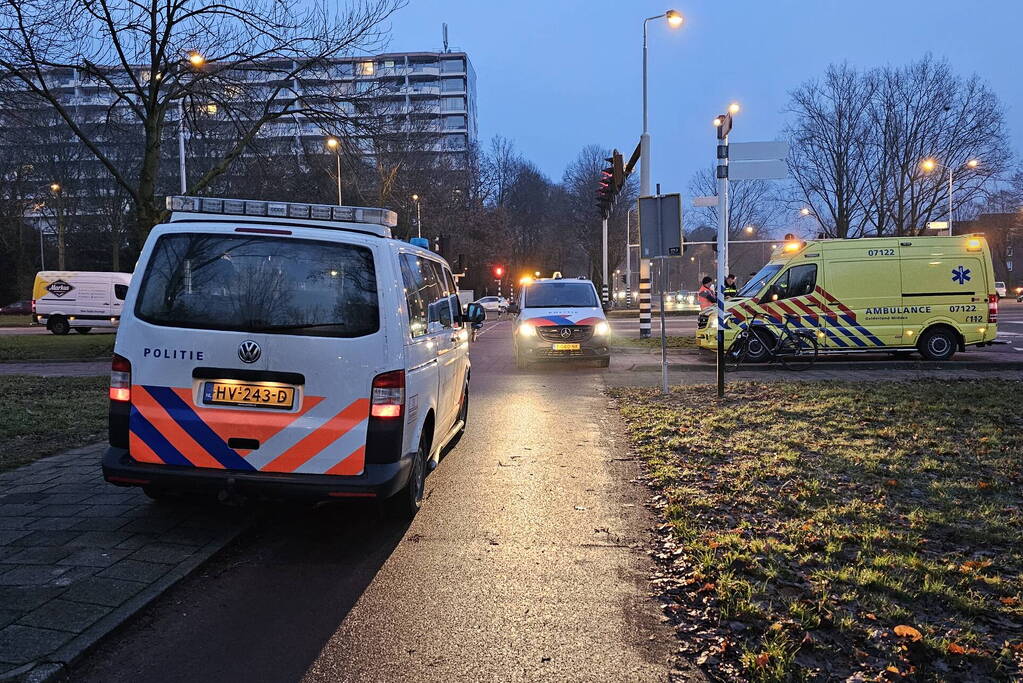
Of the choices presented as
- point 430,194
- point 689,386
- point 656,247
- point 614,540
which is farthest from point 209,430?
point 430,194

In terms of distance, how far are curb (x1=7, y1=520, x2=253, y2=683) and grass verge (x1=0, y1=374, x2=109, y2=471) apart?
3.26m

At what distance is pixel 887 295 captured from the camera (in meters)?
14.3

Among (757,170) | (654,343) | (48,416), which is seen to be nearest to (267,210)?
(48,416)

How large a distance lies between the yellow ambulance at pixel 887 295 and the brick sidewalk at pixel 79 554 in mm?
12313

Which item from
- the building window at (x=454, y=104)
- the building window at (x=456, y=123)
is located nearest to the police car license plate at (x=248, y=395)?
the building window at (x=456, y=123)

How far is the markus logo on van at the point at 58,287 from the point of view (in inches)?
1180

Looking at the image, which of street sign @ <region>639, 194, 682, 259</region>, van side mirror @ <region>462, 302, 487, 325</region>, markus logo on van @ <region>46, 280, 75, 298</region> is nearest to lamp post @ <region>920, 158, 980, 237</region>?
street sign @ <region>639, 194, 682, 259</region>

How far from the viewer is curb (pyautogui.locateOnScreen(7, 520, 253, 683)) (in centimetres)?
281

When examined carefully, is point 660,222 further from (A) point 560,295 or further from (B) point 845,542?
(B) point 845,542

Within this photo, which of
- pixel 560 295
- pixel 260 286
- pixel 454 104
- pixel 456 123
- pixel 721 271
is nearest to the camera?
pixel 260 286

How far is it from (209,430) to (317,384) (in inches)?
28.0

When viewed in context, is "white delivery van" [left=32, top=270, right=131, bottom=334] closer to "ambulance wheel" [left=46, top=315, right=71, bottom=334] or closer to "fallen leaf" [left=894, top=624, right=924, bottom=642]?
"ambulance wheel" [left=46, top=315, right=71, bottom=334]

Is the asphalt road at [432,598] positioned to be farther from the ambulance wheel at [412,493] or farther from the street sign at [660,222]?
the street sign at [660,222]

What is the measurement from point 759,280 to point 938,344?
3762mm
